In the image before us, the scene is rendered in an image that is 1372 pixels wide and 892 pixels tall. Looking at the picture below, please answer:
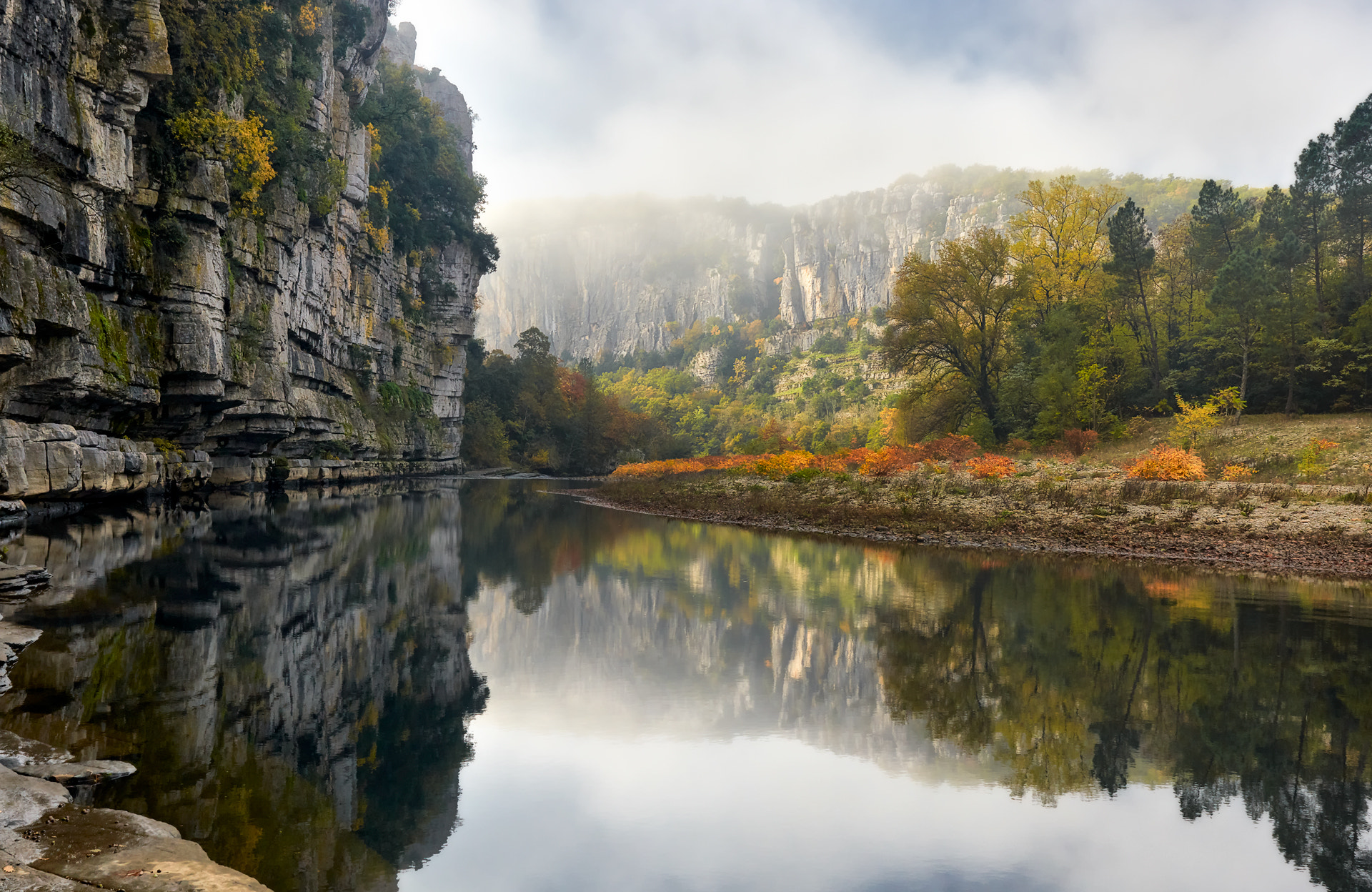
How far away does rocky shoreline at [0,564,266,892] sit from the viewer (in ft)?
12.4

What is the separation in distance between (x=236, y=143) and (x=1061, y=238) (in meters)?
41.2

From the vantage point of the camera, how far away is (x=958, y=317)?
4331cm

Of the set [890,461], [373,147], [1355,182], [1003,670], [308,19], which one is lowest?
[1003,670]

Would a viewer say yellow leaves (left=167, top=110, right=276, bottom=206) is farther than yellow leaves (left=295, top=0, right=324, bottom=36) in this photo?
No

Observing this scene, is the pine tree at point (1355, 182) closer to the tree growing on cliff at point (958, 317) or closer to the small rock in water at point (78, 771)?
the tree growing on cliff at point (958, 317)

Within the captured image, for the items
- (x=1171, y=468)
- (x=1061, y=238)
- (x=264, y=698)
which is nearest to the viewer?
(x=264, y=698)

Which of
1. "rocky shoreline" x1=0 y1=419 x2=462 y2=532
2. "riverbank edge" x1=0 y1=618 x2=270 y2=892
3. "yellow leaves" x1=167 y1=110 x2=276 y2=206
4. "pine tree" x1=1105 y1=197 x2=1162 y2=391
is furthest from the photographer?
"pine tree" x1=1105 y1=197 x2=1162 y2=391

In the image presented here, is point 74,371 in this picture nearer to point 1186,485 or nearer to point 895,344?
point 1186,485

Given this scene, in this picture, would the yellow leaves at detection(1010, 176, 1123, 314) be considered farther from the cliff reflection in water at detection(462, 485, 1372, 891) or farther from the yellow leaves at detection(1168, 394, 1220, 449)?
the cliff reflection in water at detection(462, 485, 1372, 891)

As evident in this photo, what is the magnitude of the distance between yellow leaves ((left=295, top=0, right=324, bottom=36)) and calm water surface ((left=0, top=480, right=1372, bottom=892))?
33.6 m

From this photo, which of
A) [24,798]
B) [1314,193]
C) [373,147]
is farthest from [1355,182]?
[373,147]

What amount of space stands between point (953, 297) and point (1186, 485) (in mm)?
21114

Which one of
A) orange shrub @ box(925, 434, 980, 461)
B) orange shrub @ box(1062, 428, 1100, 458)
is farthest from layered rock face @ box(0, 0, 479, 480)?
orange shrub @ box(1062, 428, 1100, 458)

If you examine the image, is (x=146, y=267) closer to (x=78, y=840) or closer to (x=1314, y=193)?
(x=78, y=840)
